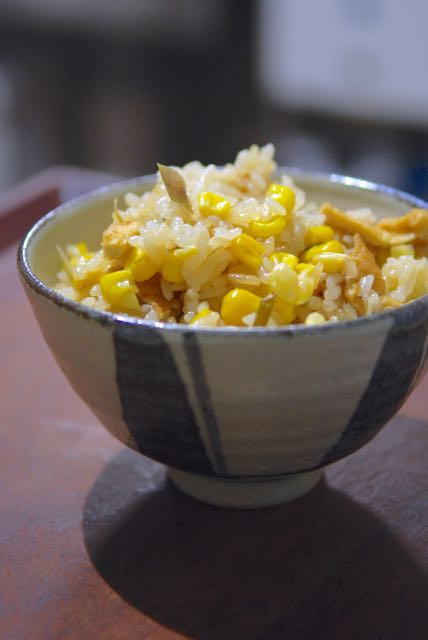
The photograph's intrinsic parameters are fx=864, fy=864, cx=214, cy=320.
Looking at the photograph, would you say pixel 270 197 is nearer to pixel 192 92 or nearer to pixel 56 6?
pixel 192 92

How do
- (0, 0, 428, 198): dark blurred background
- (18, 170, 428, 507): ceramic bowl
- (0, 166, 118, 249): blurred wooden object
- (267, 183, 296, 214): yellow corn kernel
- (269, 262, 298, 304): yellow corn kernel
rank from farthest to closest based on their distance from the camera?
(0, 0, 428, 198): dark blurred background
(0, 166, 118, 249): blurred wooden object
(267, 183, 296, 214): yellow corn kernel
(269, 262, 298, 304): yellow corn kernel
(18, 170, 428, 507): ceramic bowl

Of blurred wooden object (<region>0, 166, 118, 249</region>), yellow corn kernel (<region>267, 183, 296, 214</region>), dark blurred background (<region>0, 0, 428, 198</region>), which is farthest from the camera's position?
dark blurred background (<region>0, 0, 428, 198</region>)

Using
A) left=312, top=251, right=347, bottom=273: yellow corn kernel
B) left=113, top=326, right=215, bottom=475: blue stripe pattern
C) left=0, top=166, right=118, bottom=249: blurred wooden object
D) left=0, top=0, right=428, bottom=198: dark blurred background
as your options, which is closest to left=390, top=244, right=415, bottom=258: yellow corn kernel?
left=312, top=251, right=347, bottom=273: yellow corn kernel

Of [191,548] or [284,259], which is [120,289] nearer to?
[284,259]

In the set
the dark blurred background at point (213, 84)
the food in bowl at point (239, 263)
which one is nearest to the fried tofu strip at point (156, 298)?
the food in bowl at point (239, 263)

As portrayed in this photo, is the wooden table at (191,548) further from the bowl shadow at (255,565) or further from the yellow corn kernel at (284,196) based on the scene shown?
the yellow corn kernel at (284,196)

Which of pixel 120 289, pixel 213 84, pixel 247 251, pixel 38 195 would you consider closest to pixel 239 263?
pixel 247 251

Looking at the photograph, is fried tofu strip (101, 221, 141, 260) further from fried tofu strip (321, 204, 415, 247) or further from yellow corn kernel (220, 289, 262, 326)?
fried tofu strip (321, 204, 415, 247)
